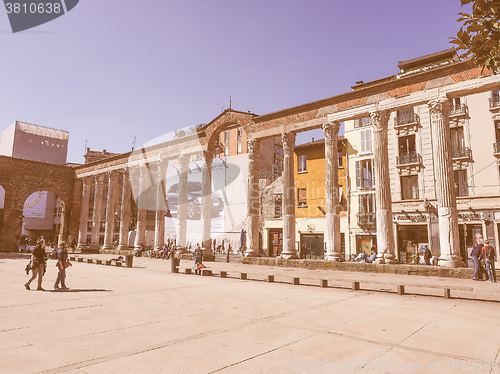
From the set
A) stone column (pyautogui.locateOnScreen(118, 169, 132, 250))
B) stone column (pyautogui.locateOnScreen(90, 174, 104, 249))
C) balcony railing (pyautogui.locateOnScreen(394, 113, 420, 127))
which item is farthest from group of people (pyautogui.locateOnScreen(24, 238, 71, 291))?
balcony railing (pyautogui.locateOnScreen(394, 113, 420, 127))

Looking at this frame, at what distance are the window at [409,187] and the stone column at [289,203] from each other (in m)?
10.6

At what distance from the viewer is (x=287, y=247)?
19.1m

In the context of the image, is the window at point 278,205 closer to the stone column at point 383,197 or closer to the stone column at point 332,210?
the stone column at point 332,210

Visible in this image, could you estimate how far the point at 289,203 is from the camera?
1945 cm

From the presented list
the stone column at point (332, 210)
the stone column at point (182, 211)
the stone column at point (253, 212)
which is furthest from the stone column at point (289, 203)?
the stone column at point (182, 211)

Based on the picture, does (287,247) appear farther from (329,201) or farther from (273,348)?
(273,348)

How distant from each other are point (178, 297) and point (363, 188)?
72.7ft

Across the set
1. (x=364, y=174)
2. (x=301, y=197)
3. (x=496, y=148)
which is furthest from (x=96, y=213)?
(x=496, y=148)

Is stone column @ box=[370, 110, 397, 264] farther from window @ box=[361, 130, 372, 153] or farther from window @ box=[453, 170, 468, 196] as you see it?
window @ box=[361, 130, 372, 153]

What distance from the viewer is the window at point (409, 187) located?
24578mm

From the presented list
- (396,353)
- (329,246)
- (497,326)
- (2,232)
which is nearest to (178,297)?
(396,353)

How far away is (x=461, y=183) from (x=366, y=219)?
23.3ft

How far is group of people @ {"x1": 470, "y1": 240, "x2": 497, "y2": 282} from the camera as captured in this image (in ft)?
39.1

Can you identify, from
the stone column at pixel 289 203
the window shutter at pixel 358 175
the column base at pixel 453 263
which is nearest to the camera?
the column base at pixel 453 263
